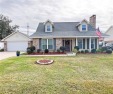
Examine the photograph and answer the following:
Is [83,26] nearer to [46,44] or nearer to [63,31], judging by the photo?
[63,31]

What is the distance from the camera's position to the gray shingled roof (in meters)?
25.2

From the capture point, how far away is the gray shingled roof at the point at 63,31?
2516 centimetres

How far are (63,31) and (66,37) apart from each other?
2.32m

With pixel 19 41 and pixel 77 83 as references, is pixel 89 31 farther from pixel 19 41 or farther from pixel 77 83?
pixel 77 83

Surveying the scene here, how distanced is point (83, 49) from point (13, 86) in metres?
19.3

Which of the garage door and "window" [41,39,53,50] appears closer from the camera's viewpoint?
"window" [41,39,53,50]

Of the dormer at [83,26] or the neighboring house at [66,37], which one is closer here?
the neighboring house at [66,37]

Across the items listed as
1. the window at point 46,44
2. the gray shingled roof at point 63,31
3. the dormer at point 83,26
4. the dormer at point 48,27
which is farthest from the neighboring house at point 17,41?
the dormer at point 83,26

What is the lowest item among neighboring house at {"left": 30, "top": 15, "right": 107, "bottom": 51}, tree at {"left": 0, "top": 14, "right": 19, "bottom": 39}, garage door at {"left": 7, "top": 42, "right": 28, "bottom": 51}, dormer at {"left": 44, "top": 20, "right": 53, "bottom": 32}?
garage door at {"left": 7, "top": 42, "right": 28, "bottom": 51}

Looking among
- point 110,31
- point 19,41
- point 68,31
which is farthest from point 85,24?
point 110,31

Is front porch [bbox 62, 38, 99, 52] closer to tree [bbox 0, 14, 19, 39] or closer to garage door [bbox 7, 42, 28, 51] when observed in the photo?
garage door [bbox 7, 42, 28, 51]

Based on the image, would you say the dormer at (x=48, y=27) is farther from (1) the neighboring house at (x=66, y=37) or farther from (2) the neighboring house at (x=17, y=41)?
(2) the neighboring house at (x=17, y=41)

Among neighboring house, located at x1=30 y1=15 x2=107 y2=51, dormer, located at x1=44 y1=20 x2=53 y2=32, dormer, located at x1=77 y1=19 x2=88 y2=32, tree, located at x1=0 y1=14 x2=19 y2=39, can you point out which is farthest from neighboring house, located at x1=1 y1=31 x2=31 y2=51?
tree, located at x1=0 y1=14 x2=19 y2=39

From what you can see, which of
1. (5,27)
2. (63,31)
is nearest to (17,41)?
(63,31)
